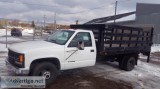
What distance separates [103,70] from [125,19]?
27.6m

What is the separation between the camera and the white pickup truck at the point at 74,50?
22.4 ft

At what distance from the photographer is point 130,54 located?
34.8ft

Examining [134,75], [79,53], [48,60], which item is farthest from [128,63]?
[48,60]

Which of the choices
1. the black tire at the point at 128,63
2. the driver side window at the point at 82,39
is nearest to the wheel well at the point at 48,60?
the driver side window at the point at 82,39

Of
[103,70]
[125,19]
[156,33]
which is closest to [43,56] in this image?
[103,70]

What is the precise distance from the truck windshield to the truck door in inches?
8.5

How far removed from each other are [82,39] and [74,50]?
0.64 m

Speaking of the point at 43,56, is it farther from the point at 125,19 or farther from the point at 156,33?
the point at 125,19

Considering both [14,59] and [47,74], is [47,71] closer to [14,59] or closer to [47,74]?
[47,74]

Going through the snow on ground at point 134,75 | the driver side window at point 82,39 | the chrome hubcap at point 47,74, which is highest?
the driver side window at point 82,39

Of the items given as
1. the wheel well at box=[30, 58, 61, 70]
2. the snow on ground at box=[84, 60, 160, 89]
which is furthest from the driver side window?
the snow on ground at box=[84, 60, 160, 89]

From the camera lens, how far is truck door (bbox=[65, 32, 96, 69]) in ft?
25.0

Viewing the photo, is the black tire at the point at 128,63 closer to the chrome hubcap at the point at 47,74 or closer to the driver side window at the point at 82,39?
the driver side window at the point at 82,39

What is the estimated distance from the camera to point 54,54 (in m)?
7.18
